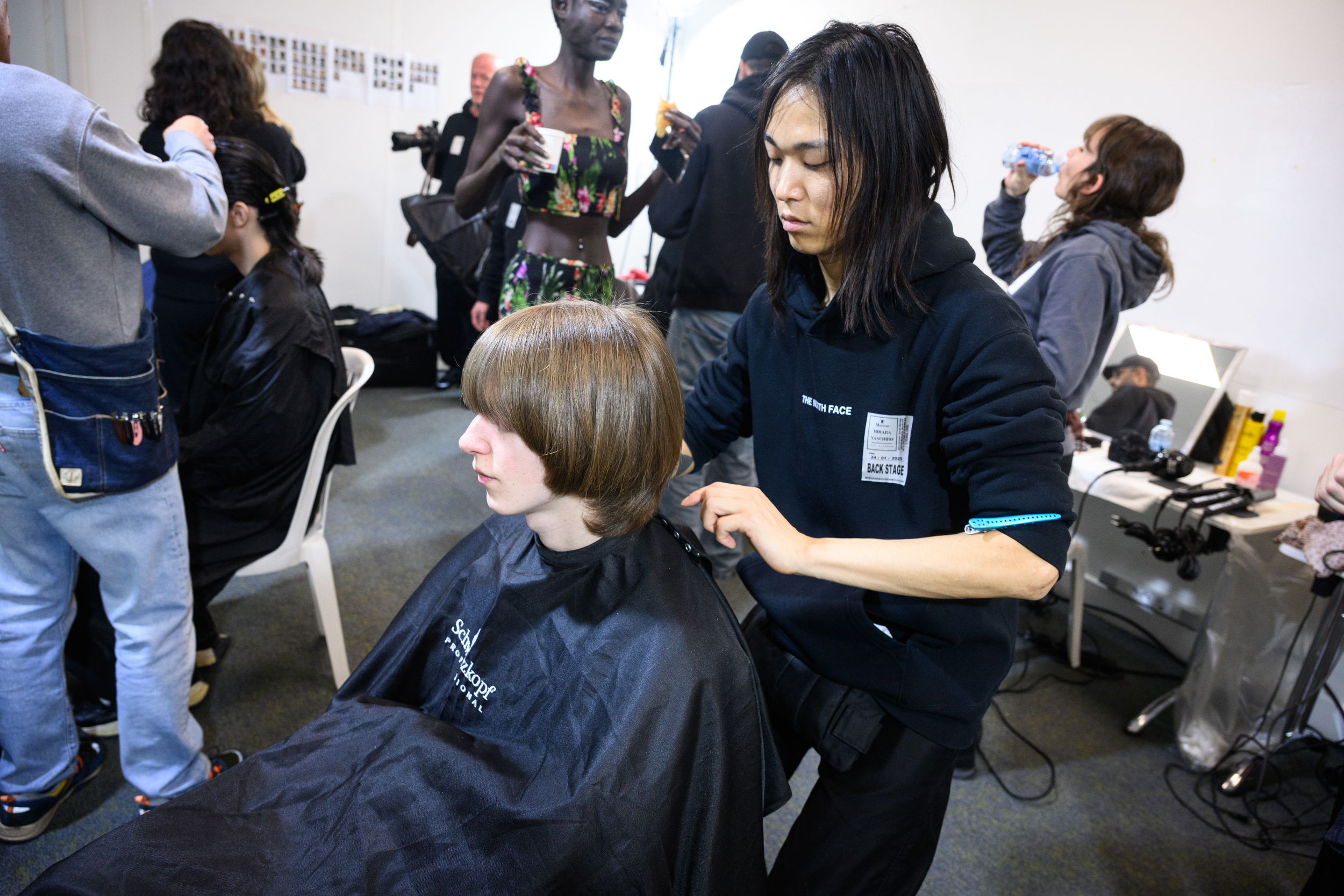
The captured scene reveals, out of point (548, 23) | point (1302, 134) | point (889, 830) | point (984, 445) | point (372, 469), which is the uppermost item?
point (548, 23)

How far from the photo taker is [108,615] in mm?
1407

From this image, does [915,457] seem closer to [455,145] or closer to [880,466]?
[880,466]

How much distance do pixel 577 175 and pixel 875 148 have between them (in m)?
1.20

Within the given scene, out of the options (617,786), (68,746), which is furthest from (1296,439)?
(68,746)

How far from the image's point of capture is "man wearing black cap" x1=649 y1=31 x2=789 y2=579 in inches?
93.0

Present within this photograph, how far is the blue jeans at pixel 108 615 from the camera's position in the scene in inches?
50.4

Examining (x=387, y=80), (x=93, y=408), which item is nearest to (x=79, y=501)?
(x=93, y=408)

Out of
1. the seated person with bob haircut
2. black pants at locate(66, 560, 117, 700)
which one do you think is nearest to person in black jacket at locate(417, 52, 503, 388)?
black pants at locate(66, 560, 117, 700)

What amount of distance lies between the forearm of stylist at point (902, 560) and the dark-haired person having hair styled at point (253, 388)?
4.09 ft

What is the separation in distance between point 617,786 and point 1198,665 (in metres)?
1.99

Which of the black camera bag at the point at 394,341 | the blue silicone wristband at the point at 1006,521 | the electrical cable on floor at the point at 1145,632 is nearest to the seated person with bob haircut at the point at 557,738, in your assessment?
the blue silicone wristband at the point at 1006,521

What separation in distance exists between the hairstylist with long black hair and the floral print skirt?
970 millimetres

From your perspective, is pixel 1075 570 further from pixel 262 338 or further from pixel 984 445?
pixel 262 338

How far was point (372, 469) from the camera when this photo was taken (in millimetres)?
3336
